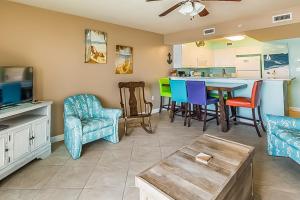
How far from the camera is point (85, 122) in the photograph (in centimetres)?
289

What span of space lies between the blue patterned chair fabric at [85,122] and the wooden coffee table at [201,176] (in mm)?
1569

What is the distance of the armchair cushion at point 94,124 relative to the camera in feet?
8.87

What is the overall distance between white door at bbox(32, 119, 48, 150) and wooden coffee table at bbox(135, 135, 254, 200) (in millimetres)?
1842

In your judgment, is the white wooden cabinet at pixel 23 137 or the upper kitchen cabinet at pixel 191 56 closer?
the white wooden cabinet at pixel 23 137

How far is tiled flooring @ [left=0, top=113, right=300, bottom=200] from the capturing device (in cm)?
181

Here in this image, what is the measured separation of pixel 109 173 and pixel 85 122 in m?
1.03

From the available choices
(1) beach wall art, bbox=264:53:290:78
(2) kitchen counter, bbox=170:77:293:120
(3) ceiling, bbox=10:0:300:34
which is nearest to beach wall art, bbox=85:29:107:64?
(3) ceiling, bbox=10:0:300:34

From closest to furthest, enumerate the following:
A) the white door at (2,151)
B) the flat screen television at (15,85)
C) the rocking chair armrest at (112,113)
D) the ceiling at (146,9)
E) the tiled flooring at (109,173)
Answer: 1. the tiled flooring at (109,173)
2. the white door at (2,151)
3. the flat screen television at (15,85)
4. the ceiling at (146,9)
5. the rocking chair armrest at (112,113)

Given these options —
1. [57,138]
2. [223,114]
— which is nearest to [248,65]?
[223,114]

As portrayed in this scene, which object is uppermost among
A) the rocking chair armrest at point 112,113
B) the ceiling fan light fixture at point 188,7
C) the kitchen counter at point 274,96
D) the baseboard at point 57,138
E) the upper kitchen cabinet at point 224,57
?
the upper kitchen cabinet at point 224,57

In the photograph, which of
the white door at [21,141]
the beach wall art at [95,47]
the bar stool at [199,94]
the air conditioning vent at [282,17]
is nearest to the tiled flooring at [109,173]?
the white door at [21,141]

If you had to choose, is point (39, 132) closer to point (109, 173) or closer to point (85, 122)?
point (85, 122)

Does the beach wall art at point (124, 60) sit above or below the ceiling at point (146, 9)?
below

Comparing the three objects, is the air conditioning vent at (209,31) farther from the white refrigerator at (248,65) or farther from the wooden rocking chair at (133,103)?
the white refrigerator at (248,65)
